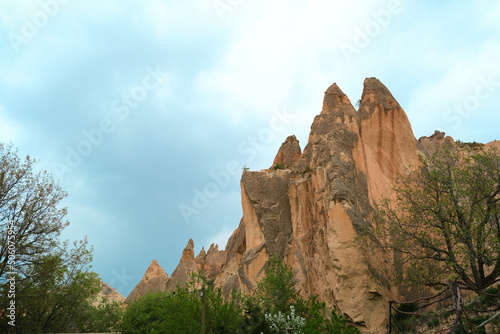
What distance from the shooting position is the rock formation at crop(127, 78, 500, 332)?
73.0 ft

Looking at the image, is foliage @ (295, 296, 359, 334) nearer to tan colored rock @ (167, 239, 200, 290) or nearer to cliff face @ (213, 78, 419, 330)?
cliff face @ (213, 78, 419, 330)

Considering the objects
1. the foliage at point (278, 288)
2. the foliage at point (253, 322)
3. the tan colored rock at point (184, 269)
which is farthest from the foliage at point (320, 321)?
the tan colored rock at point (184, 269)

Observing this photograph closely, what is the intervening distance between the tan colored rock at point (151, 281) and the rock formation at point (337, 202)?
30196mm

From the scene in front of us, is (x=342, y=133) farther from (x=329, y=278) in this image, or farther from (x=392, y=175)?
(x=329, y=278)

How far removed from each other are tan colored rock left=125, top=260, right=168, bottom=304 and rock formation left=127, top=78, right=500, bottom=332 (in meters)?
30.2

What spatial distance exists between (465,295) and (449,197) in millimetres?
6444

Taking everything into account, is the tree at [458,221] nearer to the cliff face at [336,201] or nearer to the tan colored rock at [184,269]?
the cliff face at [336,201]

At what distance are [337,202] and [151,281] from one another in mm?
43496

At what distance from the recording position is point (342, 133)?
28.2 meters

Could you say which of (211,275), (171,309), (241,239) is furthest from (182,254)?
(171,309)

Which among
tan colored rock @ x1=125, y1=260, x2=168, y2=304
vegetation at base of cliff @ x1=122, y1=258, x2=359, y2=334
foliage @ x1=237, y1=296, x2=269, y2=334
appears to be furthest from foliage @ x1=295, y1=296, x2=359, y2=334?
tan colored rock @ x1=125, y1=260, x2=168, y2=304

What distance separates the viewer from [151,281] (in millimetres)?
59375

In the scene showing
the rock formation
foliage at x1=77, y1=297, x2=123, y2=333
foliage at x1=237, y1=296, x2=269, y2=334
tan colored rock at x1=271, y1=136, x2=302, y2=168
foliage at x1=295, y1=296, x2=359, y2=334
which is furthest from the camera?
tan colored rock at x1=271, y1=136, x2=302, y2=168

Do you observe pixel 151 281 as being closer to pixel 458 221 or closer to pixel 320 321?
pixel 320 321
